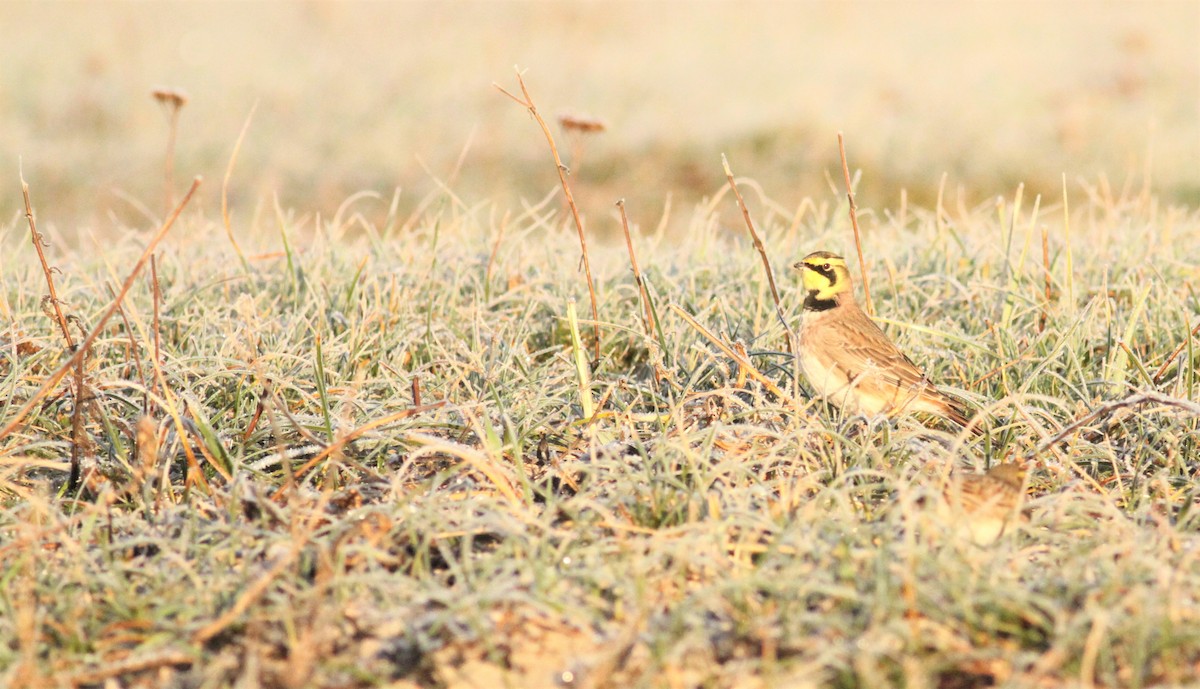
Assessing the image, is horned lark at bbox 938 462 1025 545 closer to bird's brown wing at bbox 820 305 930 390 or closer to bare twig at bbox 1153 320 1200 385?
bird's brown wing at bbox 820 305 930 390

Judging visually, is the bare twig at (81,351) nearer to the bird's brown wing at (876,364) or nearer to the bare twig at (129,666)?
the bare twig at (129,666)

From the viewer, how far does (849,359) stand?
4.27 meters

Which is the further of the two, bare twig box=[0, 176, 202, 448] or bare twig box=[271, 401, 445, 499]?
bare twig box=[271, 401, 445, 499]

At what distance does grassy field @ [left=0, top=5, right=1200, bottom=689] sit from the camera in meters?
2.66

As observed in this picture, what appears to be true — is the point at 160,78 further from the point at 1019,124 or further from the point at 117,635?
the point at 117,635

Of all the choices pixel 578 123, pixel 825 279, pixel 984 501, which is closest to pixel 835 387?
pixel 825 279

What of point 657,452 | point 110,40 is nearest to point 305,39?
point 110,40

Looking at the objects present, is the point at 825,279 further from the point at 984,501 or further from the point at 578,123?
the point at 984,501

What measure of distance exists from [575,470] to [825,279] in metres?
1.62

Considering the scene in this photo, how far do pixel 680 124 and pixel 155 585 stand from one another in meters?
11.3

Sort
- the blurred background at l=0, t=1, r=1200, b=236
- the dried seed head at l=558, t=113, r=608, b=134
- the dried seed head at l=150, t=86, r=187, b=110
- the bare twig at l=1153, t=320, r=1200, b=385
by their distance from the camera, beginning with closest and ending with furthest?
the bare twig at l=1153, t=320, r=1200, b=385 → the dried seed head at l=558, t=113, r=608, b=134 → the dried seed head at l=150, t=86, r=187, b=110 → the blurred background at l=0, t=1, r=1200, b=236

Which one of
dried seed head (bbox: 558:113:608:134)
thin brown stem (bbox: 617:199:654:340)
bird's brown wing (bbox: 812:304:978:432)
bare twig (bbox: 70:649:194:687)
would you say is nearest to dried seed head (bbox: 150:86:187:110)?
dried seed head (bbox: 558:113:608:134)

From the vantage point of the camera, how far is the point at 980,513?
2.99 m

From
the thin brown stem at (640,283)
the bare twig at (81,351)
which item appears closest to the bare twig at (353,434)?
the bare twig at (81,351)
